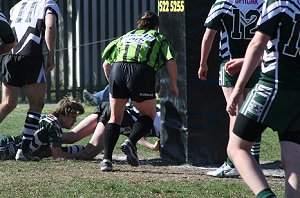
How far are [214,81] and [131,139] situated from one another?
3.26ft

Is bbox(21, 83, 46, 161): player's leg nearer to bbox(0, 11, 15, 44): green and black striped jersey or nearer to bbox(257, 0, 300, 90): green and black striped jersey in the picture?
bbox(0, 11, 15, 44): green and black striped jersey

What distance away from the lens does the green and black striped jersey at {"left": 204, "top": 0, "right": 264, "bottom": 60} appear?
8062 mm

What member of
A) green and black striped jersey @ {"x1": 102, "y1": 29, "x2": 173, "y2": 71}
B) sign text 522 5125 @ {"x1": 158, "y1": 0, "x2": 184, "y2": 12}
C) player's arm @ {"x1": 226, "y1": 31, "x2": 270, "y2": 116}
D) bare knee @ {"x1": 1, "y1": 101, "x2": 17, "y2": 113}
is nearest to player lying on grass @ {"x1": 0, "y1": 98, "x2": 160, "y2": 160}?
bare knee @ {"x1": 1, "y1": 101, "x2": 17, "y2": 113}

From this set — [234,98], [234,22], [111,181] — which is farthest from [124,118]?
[234,98]

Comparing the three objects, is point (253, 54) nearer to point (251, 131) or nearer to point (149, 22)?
point (251, 131)

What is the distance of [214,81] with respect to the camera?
361 inches

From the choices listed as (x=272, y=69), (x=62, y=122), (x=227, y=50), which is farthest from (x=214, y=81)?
(x=272, y=69)

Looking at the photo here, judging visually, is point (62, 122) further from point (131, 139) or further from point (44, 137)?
point (131, 139)

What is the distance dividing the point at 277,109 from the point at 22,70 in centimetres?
424

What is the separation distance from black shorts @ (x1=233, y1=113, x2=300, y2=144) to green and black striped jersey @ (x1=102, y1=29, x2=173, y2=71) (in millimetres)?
3058

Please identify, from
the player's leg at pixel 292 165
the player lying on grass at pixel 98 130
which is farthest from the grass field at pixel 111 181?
the player's leg at pixel 292 165

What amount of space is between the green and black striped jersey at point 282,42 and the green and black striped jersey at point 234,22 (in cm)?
222

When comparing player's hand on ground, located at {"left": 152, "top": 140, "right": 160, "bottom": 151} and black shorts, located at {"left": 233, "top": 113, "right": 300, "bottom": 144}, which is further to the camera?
player's hand on ground, located at {"left": 152, "top": 140, "right": 160, "bottom": 151}

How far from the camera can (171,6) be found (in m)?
9.36
